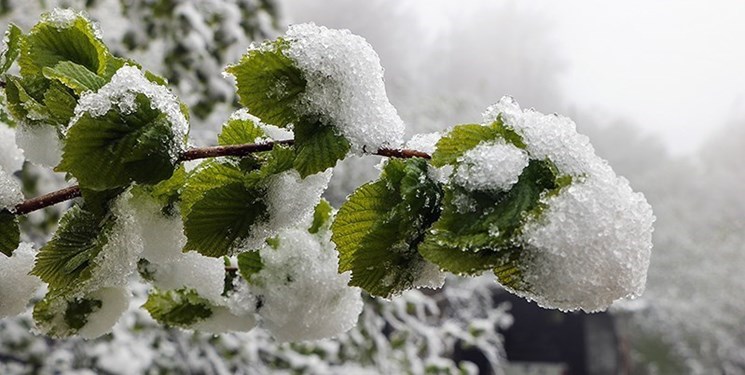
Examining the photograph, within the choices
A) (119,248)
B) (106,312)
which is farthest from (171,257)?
(106,312)

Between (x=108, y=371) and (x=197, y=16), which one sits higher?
(x=197, y=16)

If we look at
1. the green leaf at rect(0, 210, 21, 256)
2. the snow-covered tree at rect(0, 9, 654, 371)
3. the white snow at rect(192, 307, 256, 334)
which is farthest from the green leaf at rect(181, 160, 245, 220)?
the white snow at rect(192, 307, 256, 334)

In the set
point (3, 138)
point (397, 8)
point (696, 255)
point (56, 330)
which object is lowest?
point (56, 330)

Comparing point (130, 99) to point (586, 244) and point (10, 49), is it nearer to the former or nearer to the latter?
point (10, 49)

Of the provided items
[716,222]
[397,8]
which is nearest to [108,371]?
[397,8]

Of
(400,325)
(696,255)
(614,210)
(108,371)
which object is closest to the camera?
(614,210)

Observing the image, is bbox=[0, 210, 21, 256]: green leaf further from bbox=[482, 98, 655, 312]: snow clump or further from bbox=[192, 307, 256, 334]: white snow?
bbox=[482, 98, 655, 312]: snow clump

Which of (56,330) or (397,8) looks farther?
(397,8)

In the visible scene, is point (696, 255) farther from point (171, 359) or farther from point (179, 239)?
point (179, 239)

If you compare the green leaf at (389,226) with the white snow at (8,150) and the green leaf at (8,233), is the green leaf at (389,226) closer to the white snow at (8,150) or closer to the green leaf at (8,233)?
the green leaf at (8,233)
